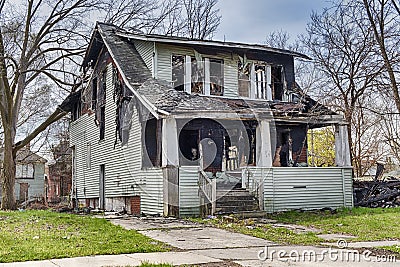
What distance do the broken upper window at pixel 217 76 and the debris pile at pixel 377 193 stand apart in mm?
6693

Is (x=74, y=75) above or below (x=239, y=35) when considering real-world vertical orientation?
below

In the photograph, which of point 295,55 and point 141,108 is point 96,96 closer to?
point 141,108

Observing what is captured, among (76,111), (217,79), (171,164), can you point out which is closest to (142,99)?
(171,164)

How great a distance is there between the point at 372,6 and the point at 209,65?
6.51 m

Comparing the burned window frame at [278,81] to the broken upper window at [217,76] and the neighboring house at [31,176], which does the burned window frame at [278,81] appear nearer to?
the broken upper window at [217,76]

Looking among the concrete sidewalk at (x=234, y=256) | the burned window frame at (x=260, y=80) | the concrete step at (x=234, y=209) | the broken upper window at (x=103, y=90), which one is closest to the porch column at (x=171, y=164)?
the concrete step at (x=234, y=209)

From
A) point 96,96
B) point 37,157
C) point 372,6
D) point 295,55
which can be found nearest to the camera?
point 372,6

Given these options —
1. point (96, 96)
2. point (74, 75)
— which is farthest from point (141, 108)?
point (74, 75)

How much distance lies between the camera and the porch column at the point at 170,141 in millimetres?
15258

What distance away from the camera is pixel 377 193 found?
803 inches

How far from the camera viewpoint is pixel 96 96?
22.8 meters

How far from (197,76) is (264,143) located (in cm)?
445

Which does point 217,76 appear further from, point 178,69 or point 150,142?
point 150,142

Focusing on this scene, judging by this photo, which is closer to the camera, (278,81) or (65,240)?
(65,240)
